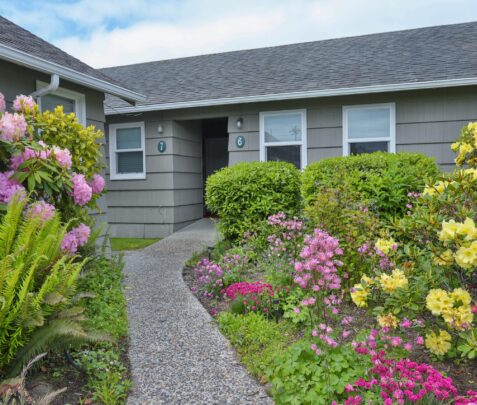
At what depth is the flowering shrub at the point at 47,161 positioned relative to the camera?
11.7 ft

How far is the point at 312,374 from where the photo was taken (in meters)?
2.74

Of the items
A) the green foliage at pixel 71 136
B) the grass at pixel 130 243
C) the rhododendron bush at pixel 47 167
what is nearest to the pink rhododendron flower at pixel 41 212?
the rhododendron bush at pixel 47 167

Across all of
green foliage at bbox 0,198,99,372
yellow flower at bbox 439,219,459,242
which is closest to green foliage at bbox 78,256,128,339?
green foliage at bbox 0,198,99,372

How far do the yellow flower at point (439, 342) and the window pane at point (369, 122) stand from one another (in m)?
5.61

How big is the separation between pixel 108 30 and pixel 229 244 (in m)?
18.8

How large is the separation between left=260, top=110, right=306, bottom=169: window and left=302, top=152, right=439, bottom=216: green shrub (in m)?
1.83

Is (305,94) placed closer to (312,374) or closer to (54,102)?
(54,102)

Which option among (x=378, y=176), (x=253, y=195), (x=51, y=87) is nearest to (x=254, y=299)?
(x=378, y=176)

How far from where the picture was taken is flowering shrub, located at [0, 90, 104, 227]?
3.57 meters

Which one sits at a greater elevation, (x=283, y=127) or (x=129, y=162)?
(x=283, y=127)

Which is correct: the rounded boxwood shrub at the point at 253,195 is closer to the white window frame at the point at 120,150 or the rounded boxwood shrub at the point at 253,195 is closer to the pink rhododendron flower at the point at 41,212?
the white window frame at the point at 120,150

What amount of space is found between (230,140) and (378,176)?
363cm

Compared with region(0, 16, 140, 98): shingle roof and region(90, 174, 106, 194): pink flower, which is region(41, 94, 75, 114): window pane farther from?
region(90, 174, 106, 194): pink flower

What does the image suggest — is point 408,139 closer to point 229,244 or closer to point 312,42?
point 229,244
